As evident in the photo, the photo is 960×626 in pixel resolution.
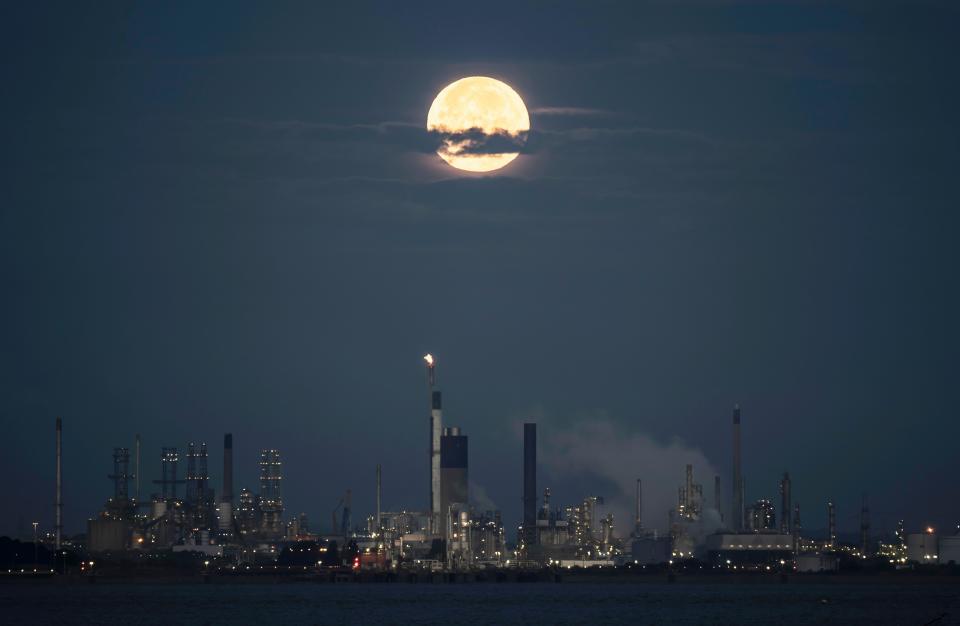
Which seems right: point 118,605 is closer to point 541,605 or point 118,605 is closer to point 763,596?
point 541,605

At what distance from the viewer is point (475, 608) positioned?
157000mm

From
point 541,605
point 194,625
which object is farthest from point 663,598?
point 194,625

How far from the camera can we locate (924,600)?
17675cm

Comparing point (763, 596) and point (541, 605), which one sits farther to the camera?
point (763, 596)

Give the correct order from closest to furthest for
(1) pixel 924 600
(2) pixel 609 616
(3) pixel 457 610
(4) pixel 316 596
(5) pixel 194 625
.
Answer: (5) pixel 194 625, (2) pixel 609 616, (3) pixel 457 610, (1) pixel 924 600, (4) pixel 316 596

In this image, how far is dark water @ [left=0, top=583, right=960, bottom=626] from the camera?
13488cm

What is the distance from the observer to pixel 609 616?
141750 millimetres

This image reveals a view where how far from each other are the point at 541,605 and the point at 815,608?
2751 centimetres

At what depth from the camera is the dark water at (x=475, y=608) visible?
135 m

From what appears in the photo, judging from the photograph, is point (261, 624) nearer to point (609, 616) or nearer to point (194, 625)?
point (194, 625)

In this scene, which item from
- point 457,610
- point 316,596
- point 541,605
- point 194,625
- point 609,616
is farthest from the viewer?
point 316,596

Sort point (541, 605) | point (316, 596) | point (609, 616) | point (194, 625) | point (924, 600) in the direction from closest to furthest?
point (194, 625) < point (609, 616) < point (541, 605) < point (924, 600) < point (316, 596)

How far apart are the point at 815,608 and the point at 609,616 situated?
28657mm

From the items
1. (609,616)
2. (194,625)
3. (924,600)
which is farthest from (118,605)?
(924,600)
